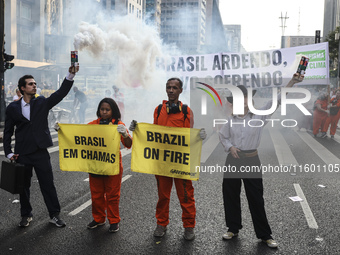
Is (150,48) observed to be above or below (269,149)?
above

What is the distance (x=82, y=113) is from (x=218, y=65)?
708 cm

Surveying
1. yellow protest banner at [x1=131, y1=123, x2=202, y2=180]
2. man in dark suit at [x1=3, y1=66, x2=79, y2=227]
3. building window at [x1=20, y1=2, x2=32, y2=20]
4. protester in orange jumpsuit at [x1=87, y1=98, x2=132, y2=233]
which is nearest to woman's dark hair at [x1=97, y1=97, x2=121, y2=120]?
protester in orange jumpsuit at [x1=87, y1=98, x2=132, y2=233]

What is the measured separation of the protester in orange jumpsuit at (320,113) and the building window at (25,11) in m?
44.4

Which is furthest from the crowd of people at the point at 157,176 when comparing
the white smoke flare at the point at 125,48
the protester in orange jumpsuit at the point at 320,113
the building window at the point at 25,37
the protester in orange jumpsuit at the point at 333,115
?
the building window at the point at 25,37

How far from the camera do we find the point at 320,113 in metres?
15.0

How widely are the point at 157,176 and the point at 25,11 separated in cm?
5188

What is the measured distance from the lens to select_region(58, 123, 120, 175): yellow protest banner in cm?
491

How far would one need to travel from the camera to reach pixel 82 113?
17.5 m

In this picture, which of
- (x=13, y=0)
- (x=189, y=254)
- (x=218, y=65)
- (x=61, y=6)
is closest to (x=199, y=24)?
(x=61, y=6)

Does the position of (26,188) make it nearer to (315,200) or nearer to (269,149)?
(315,200)

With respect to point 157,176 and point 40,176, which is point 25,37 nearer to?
point 40,176

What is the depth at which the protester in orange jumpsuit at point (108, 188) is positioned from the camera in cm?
481

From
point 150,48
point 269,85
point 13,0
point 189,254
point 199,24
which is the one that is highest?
point 199,24

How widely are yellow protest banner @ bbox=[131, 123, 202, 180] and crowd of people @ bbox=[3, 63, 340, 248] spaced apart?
0.29ft
